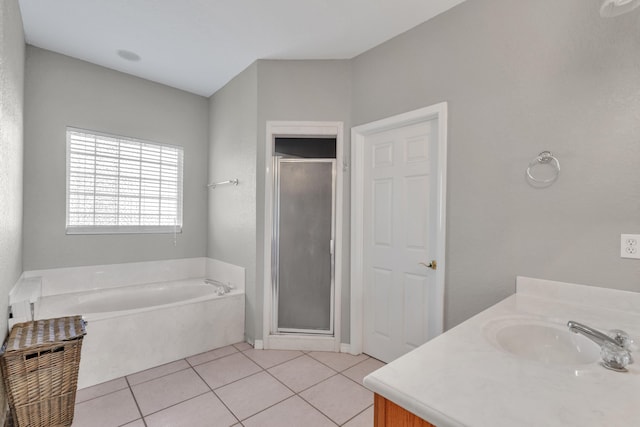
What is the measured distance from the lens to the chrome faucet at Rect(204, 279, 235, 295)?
310cm

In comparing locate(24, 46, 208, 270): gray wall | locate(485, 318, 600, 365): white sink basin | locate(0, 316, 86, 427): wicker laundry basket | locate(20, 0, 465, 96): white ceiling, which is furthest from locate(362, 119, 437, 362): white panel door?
locate(24, 46, 208, 270): gray wall

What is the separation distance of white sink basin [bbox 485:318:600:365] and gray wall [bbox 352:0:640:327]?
0.48 metres

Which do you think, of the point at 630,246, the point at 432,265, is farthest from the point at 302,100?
the point at 630,246

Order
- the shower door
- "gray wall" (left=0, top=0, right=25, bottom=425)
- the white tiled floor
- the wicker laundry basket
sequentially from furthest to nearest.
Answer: the shower door < the white tiled floor < "gray wall" (left=0, top=0, right=25, bottom=425) < the wicker laundry basket

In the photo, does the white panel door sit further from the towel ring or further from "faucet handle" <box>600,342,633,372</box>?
"faucet handle" <box>600,342,633,372</box>

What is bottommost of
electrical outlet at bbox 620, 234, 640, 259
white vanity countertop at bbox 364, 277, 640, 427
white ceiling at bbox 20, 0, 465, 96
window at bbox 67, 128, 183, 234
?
white vanity countertop at bbox 364, 277, 640, 427

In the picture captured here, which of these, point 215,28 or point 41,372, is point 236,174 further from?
point 41,372

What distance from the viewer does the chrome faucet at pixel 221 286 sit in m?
3.10

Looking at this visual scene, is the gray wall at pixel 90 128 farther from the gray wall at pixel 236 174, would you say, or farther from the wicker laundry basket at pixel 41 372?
the wicker laundry basket at pixel 41 372

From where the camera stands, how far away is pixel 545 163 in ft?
5.54

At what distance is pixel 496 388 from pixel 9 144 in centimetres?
290

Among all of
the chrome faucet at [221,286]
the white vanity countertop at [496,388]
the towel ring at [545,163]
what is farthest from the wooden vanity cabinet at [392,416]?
the chrome faucet at [221,286]

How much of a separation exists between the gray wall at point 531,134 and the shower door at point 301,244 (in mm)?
1188

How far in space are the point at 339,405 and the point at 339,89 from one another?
2606 millimetres
